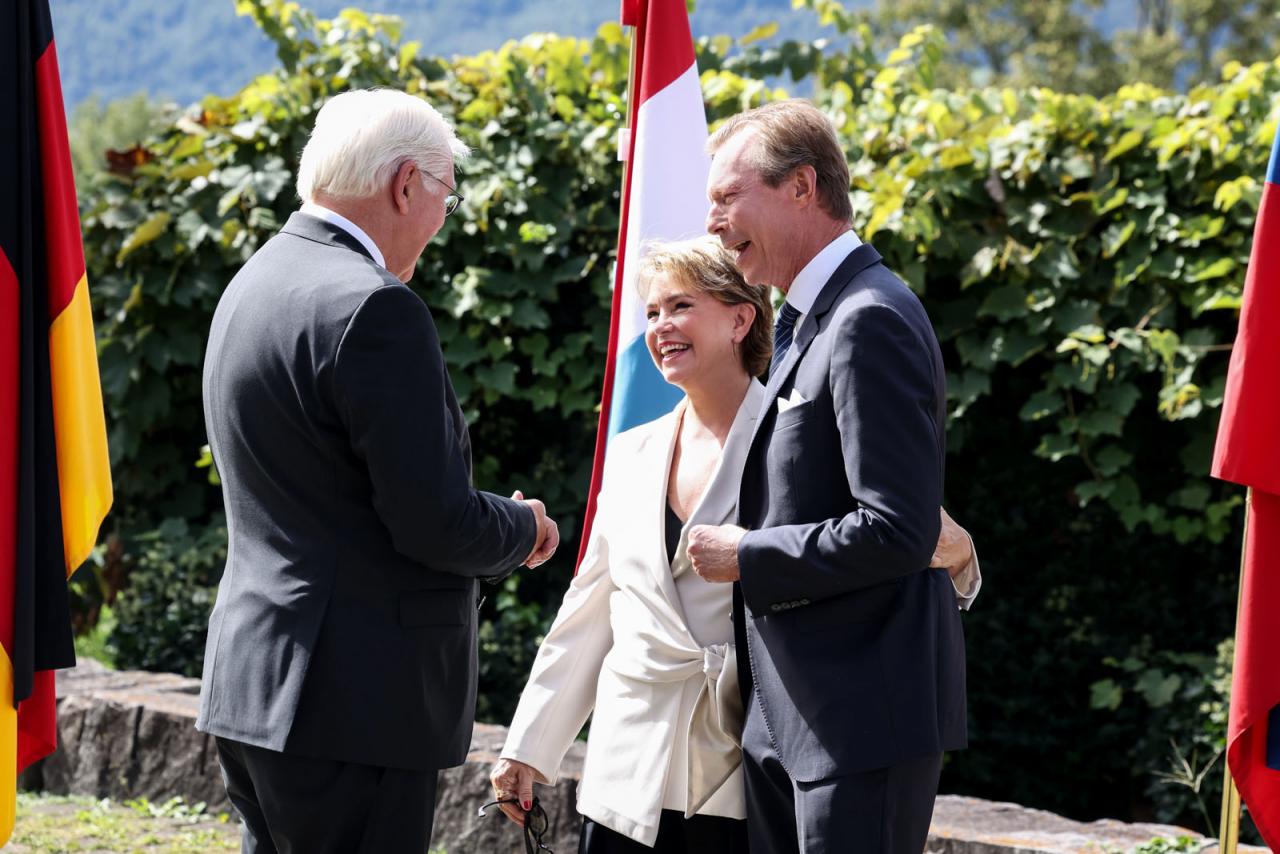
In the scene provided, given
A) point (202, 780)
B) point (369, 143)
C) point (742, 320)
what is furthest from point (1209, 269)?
point (202, 780)

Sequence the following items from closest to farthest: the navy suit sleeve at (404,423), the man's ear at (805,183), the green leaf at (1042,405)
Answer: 1. the navy suit sleeve at (404,423)
2. the man's ear at (805,183)
3. the green leaf at (1042,405)

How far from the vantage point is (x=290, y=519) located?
91.0 inches

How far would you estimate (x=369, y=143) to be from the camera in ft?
7.89

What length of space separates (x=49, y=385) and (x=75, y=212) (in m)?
0.35

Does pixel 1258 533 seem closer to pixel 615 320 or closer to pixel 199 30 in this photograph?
pixel 615 320

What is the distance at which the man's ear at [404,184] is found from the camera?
95.7 inches

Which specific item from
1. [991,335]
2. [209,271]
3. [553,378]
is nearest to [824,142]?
[991,335]

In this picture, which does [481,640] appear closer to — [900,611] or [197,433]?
[197,433]

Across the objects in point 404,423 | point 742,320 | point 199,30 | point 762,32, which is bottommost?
point 404,423

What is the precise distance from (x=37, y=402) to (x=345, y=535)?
0.83 meters

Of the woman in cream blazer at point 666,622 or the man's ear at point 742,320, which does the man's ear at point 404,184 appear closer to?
the woman in cream blazer at point 666,622

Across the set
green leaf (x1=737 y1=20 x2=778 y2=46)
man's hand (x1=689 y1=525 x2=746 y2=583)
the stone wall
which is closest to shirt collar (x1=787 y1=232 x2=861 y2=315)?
man's hand (x1=689 y1=525 x2=746 y2=583)

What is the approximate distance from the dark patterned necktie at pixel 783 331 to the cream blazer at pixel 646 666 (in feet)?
0.54

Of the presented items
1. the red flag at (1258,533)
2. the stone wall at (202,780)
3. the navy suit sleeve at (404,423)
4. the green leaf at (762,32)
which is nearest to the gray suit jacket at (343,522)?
the navy suit sleeve at (404,423)
